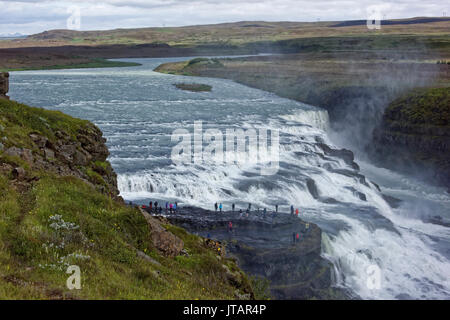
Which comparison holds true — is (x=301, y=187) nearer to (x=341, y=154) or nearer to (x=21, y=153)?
(x=341, y=154)

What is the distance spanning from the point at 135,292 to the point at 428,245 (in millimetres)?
28356

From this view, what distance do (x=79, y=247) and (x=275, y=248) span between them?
15015 mm

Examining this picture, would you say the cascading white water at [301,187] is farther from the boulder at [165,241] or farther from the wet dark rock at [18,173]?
the wet dark rock at [18,173]

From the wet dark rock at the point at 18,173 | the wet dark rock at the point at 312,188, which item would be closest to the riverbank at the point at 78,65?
the wet dark rock at the point at 312,188

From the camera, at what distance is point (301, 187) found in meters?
36.7

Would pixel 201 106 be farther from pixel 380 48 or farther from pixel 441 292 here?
pixel 380 48

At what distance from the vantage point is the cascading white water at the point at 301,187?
2852 cm

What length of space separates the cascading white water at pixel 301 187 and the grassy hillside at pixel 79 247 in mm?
14746

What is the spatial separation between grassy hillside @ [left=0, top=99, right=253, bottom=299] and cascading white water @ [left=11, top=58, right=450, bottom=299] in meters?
14.7

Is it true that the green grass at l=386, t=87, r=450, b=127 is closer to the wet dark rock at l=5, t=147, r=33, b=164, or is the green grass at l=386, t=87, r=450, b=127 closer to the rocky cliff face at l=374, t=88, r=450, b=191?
the rocky cliff face at l=374, t=88, r=450, b=191

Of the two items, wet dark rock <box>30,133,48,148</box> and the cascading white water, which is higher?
wet dark rock <box>30,133,48,148</box>

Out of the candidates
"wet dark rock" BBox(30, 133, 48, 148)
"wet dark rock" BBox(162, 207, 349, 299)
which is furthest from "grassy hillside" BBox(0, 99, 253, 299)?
"wet dark rock" BBox(162, 207, 349, 299)

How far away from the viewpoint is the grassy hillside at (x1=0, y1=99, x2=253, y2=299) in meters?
9.95

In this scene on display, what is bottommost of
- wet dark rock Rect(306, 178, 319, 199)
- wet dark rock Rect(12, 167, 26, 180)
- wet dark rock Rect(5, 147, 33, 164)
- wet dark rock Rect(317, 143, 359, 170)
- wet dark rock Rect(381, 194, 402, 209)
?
wet dark rock Rect(381, 194, 402, 209)
